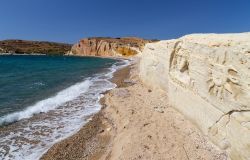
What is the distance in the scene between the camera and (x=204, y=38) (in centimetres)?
896

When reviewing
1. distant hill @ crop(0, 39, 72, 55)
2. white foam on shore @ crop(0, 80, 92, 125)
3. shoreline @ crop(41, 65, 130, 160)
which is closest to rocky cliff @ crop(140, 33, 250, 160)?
shoreline @ crop(41, 65, 130, 160)

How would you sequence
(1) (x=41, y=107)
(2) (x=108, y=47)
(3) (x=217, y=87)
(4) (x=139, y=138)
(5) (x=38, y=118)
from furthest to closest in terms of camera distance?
(2) (x=108, y=47) < (1) (x=41, y=107) < (5) (x=38, y=118) < (4) (x=139, y=138) < (3) (x=217, y=87)

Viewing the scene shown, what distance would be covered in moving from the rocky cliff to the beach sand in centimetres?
52

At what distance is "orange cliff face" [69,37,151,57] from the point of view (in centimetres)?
10594

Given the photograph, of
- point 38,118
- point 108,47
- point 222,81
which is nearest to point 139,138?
point 222,81

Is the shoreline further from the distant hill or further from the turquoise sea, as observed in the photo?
the distant hill

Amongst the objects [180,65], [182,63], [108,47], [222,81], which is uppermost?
[182,63]

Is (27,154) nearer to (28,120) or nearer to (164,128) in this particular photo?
(28,120)

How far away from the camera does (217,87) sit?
7.89 m

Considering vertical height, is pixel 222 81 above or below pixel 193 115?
above

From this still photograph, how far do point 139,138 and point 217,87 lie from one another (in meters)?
3.24

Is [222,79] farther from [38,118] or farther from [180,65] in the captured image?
[38,118]

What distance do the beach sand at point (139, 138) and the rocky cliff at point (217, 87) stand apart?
52cm

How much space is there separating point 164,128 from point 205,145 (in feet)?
6.37
